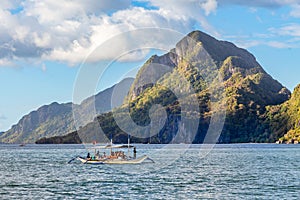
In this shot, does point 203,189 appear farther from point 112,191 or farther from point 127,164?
point 127,164

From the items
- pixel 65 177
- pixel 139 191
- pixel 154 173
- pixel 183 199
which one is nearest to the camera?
pixel 183 199

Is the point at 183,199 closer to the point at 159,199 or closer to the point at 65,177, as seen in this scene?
the point at 159,199

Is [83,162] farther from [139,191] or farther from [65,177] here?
[139,191]

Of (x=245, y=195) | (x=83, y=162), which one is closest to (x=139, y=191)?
(x=245, y=195)

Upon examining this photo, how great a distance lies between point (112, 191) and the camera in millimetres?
76750

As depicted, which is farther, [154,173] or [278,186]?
[154,173]

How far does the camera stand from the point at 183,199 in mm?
67938

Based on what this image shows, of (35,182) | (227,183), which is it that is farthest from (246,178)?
(35,182)

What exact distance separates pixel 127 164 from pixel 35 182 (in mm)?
43963

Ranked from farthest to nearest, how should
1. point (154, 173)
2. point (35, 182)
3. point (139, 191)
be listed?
point (154, 173) < point (35, 182) < point (139, 191)

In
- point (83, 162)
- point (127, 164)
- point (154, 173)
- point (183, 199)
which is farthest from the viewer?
point (83, 162)

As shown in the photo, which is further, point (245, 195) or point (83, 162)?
point (83, 162)

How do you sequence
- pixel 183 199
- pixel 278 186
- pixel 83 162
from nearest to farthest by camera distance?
pixel 183 199
pixel 278 186
pixel 83 162

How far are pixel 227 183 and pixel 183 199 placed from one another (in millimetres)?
21011
